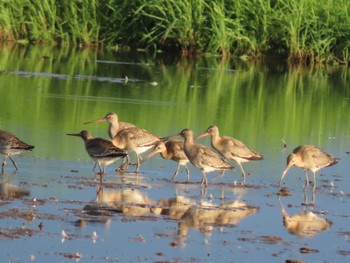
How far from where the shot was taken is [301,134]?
18609 mm

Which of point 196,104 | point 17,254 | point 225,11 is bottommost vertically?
point 17,254

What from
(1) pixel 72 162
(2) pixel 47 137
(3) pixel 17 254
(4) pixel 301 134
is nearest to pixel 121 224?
(3) pixel 17 254

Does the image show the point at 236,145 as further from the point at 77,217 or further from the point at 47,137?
the point at 77,217

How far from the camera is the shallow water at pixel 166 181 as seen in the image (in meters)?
10.4

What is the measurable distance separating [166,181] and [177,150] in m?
0.98

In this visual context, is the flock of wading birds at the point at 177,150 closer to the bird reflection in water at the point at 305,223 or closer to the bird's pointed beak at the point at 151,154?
the bird's pointed beak at the point at 151,154

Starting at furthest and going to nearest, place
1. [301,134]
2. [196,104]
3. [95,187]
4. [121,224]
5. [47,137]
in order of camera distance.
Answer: [196,104] < [301,134] < [47,137] < [95,187] < [121,224]

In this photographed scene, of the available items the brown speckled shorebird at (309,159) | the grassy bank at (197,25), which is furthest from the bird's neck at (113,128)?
the grassy bank at (197,25)

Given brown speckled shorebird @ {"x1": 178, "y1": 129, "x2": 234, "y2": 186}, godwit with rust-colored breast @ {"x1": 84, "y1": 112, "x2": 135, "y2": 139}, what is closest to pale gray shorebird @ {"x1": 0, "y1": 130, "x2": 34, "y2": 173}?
brown speckled shorebird @ {"x1": 178, "y1": 129, "x2": 234, "y2": 186}

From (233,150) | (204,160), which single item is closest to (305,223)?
(204,160)

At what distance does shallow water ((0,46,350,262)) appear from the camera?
1038cm

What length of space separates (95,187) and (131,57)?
57.6ft

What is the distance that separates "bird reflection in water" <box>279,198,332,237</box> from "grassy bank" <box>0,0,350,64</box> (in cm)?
1733

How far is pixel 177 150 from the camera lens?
14672 mm
